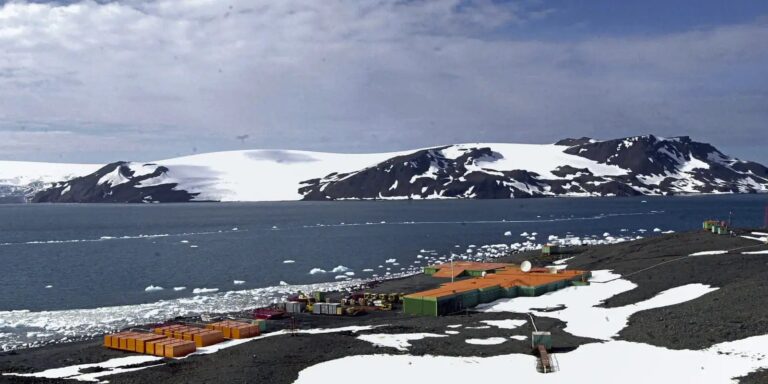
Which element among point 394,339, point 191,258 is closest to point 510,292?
point 394,339

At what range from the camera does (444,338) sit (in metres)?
39.1

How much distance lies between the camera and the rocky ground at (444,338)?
33.0m

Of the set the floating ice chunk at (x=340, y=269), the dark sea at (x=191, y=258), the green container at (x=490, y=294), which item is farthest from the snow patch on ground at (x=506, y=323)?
the floating ice chunk at (x=340, y=269)

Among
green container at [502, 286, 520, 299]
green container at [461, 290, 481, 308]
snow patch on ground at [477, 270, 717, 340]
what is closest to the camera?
snow patch on ground at [477, 270, 717, 340]

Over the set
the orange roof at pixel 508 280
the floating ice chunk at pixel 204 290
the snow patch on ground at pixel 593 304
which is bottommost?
the floating ice chunk at pixel 204 290

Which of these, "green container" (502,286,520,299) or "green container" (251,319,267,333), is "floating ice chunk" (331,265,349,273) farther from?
"green container" (251,319,267,333)

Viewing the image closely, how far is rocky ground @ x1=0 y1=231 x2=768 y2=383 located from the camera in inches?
1298

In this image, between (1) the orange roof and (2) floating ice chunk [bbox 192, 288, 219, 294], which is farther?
(2) floating ice chunk [bbox 192, 288, 219, 294]

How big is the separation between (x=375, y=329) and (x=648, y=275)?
28460 mm

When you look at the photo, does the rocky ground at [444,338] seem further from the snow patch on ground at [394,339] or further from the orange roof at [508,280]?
the orange roof at [508,280]

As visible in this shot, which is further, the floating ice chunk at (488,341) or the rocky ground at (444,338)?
the floating ice chunk at (488,341)

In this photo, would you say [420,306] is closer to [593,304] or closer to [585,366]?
[593,304]

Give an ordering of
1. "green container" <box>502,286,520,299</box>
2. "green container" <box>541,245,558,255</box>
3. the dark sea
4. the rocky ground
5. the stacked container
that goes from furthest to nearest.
→ "green container" <box>541,245,558,255</box>
the dark sea
"green container" <box>502,286,520,299</box>
the stacked container
the rocky ground

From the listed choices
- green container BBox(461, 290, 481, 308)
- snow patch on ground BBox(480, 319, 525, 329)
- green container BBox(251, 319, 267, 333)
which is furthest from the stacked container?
green container BBox(461, 290, 481, 308)
